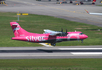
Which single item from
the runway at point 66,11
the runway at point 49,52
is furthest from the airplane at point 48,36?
the runway at point 66,11

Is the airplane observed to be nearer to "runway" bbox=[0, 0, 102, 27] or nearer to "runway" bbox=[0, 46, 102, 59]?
"runway" bbox=[0, 46, 102, 59]

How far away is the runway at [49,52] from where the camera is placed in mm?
37812
